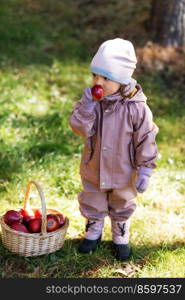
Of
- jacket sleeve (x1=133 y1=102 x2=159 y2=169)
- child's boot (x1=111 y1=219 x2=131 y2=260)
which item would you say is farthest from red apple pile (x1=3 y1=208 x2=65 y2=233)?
jacket sleeve (x1=133 y1=102 x2=159 y2=169)

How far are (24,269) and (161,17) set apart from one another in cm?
503

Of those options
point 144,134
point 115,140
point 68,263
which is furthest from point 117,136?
point 68,263

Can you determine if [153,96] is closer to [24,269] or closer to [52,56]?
[52,56]

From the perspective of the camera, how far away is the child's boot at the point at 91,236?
4273 mm

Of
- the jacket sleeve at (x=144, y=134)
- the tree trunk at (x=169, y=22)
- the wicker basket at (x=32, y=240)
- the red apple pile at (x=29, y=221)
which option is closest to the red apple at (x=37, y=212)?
the red apple pile at (x=29, y=221)

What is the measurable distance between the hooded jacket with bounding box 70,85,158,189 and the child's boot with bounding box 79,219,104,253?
43 cm

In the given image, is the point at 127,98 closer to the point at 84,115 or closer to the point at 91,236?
the point at 84,115

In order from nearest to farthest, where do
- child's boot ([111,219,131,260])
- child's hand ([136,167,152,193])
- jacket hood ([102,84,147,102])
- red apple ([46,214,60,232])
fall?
jacket hood ([102,84,147,102])
child's hand ([136,167,152,193])
red apple ([46,214,60,232])
child's boot ([111,219,131,260])

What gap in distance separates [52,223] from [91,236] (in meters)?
0.37

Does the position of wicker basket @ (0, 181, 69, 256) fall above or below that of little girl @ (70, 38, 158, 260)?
below

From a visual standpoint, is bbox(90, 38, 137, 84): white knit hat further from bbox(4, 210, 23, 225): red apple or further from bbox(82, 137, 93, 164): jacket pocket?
bbox(4, 210, 23, 225): red apple

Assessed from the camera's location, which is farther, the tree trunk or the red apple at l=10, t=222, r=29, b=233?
the tree trunk

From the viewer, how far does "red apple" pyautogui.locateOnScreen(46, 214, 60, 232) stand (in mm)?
4102

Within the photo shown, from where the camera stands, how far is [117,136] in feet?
12.7
